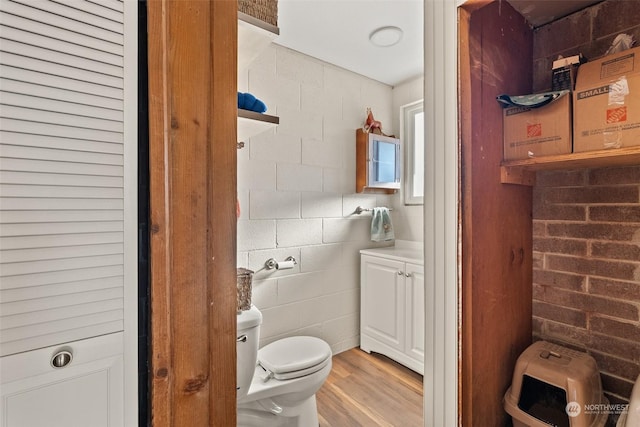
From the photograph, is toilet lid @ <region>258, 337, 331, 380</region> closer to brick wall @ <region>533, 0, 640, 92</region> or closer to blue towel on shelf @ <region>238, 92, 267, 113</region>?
blue towel on shelf @ <region>238, 92, 267, 113</region>

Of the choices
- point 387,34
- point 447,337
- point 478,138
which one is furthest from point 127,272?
point 387,34

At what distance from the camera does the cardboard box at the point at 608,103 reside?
0.94m

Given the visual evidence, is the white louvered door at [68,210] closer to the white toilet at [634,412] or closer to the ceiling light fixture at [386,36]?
the white toilet at [634,412]

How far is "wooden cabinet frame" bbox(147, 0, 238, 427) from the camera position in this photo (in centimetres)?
50

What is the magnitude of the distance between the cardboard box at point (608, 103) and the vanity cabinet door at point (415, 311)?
1.26 metres

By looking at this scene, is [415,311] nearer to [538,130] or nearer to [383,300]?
[383,300]

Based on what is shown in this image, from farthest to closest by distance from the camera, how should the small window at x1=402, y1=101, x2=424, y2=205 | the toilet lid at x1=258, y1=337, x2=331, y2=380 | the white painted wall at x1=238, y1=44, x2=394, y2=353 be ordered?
the small window at x1=402, y1=101, x2=424, y2=205, the white painted wall at x1=238, y1=44, x2=394, y2=353, the toilet lid at x1=258, y1=337, x2=331, y2=380

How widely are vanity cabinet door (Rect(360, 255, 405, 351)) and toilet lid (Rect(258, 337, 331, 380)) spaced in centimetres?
69

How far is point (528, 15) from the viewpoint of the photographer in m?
1.36

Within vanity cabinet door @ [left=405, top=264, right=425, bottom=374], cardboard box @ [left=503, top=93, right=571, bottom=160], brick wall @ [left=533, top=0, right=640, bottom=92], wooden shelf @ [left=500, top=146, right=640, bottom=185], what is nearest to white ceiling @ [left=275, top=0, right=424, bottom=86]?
brick wall @ [left=533, top=0, right=640, bottom=92]

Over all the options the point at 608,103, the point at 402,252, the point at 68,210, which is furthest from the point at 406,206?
the point at 68,210

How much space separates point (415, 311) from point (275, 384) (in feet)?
3.54

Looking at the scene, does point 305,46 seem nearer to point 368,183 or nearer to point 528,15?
point 368,183

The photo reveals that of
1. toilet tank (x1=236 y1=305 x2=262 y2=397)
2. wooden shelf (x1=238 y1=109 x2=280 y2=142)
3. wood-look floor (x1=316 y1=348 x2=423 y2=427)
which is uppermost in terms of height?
wooden shelf (x1=238 y1=109 x2=280 y2=142)
